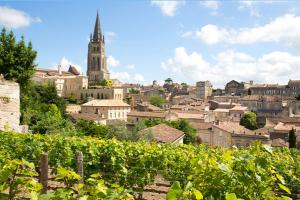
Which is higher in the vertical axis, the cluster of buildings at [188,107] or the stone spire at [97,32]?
the stone spire at [97,32]

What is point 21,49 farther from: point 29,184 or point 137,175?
point 29,184

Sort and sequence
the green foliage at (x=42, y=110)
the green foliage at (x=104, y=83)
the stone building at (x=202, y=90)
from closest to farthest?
the green foliage at (x=42, y=110) → the green foliage at (x=104, y=83) → the stone building at (x=202, y=90)

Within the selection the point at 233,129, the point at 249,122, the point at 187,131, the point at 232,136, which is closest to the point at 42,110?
the point at 187,131

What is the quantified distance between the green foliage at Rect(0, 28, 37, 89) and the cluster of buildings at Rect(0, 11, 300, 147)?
27.1 feet

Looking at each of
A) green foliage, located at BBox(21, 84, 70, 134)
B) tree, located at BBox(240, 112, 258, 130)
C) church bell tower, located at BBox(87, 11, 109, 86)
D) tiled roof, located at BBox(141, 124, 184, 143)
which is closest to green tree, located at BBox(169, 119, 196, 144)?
tiled roof, located at BBox(141, 124, 184, 143)

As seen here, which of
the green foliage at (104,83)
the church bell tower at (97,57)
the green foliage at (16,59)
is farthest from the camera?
the church bell tower at (97,57)

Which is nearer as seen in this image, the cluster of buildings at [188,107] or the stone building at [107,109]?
the cluster of buildings at [188,107]

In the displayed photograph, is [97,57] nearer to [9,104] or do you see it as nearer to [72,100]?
[72,100]

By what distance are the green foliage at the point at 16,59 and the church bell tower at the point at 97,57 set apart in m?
76.0

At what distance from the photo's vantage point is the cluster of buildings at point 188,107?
4153 centimetres

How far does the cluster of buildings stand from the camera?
136 ft

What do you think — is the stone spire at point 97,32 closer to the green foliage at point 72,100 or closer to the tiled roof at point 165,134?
the green foliage at point 72,100

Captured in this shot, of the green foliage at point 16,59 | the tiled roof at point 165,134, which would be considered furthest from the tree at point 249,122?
the green foliage at point 16,59

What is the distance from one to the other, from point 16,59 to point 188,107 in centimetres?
5368
